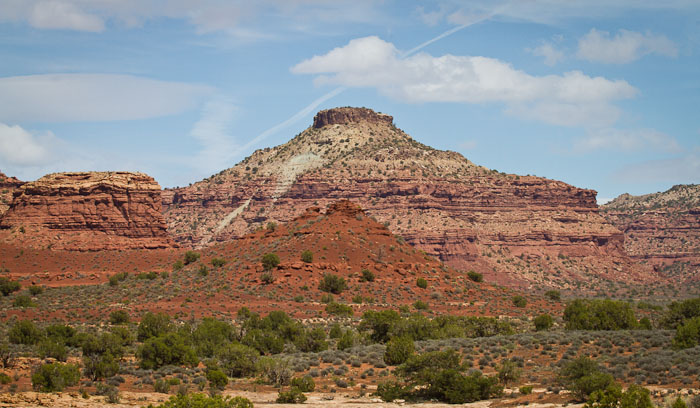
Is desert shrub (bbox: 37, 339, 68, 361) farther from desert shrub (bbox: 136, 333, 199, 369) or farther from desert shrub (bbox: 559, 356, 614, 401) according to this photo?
desert shrub (bbox: 559, 356, 614, 401)

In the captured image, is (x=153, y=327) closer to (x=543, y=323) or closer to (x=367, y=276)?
(x=543, y=323)

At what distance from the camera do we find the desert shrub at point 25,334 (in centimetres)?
4597

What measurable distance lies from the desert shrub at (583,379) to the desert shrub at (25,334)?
29.7 metres

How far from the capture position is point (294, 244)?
7644 centimetres

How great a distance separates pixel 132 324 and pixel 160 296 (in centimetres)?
1252

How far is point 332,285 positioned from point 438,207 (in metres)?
72.5

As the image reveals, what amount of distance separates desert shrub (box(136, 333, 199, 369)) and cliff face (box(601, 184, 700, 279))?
13730 cm

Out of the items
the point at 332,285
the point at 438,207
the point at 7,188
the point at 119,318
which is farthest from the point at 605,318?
the point at 438,207

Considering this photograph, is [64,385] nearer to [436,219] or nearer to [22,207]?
[22,207]

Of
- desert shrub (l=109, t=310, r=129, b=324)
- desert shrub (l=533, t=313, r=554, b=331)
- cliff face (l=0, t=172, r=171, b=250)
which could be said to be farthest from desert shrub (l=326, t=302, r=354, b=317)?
cliff face (l=0, t=172, r=171, b=250)

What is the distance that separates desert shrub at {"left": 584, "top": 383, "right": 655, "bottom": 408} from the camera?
75.3 feet

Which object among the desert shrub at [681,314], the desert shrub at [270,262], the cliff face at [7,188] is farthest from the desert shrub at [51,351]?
the cliff face at [7,188]

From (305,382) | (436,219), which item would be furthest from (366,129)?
(305,382)

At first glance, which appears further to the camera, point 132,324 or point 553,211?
point 553,211
